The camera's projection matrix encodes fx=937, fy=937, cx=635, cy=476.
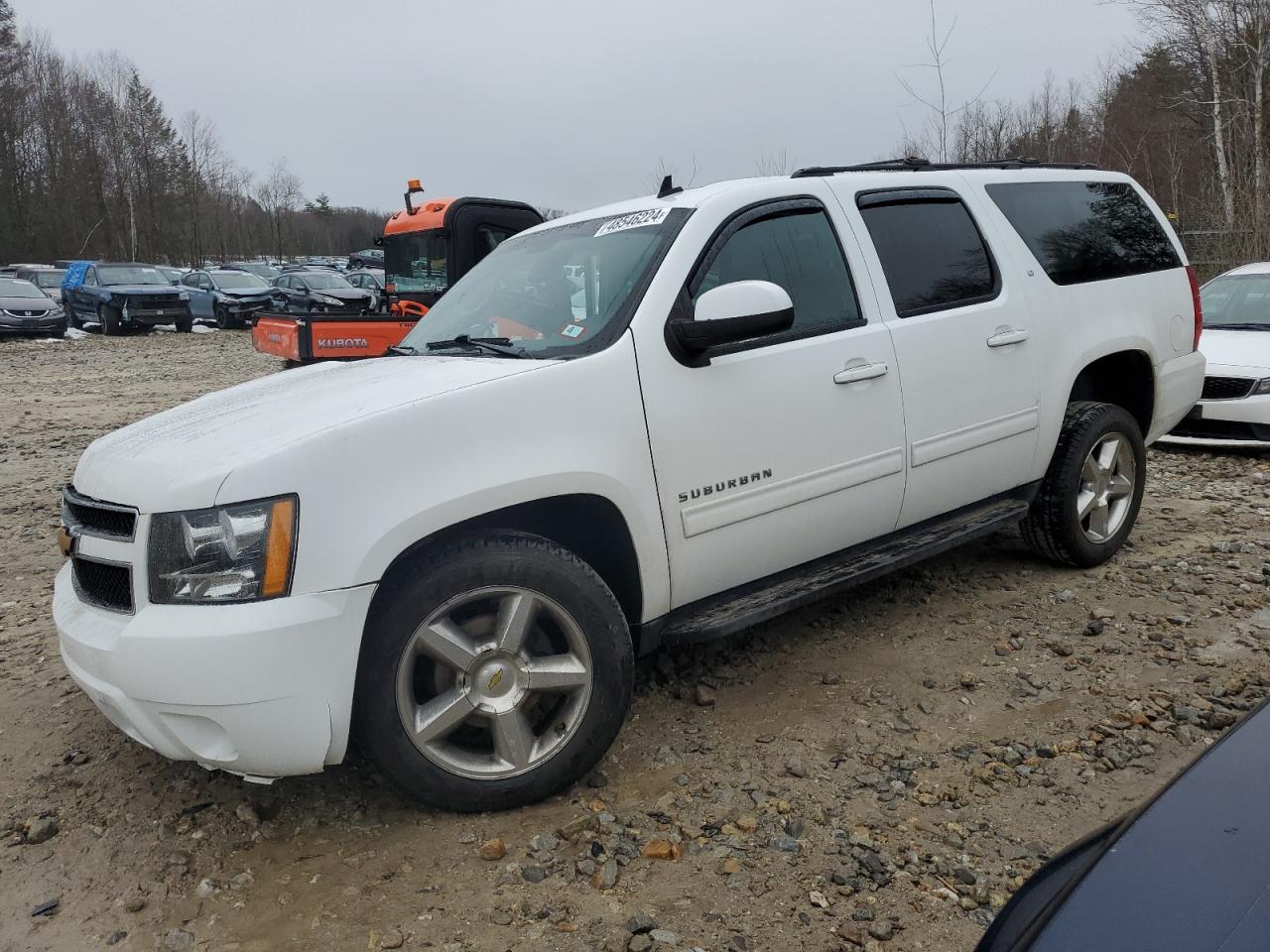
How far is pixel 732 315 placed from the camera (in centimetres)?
284

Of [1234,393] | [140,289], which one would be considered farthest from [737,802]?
[140,289]

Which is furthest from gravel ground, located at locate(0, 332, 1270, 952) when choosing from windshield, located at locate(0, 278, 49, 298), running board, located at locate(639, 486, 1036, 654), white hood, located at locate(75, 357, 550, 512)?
windshield, located at locate(0, 278, 49, 298)

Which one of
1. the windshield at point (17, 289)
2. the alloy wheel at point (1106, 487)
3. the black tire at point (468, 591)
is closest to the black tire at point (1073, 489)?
the alloy wheel at point (1106, 487)

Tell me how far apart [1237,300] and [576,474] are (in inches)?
312

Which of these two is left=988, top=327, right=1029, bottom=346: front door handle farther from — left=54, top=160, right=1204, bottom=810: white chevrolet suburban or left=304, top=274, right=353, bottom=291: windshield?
left=304, top=274, right=353, bottom=291: windshield

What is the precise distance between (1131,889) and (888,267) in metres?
2.64

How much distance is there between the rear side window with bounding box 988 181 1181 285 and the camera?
4105mm

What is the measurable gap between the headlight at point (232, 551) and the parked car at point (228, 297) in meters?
23.6

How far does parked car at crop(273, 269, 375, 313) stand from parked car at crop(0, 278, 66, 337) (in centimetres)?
491

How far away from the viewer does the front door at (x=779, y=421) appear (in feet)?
9.50

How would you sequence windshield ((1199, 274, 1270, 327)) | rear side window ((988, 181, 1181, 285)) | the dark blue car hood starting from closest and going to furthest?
rear side window ((988, 181, 1181, 285)) < windshield ((1199, 274, 1270, 327)) < the dark blue car hood

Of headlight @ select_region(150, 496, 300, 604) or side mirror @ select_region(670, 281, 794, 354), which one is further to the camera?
side mirror @ select_region(670, 281, 794, 354)

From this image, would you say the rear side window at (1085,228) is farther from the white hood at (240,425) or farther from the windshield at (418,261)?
the windshield at (418,261)

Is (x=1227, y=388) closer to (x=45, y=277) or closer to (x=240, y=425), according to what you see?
(x=240, y=425)
